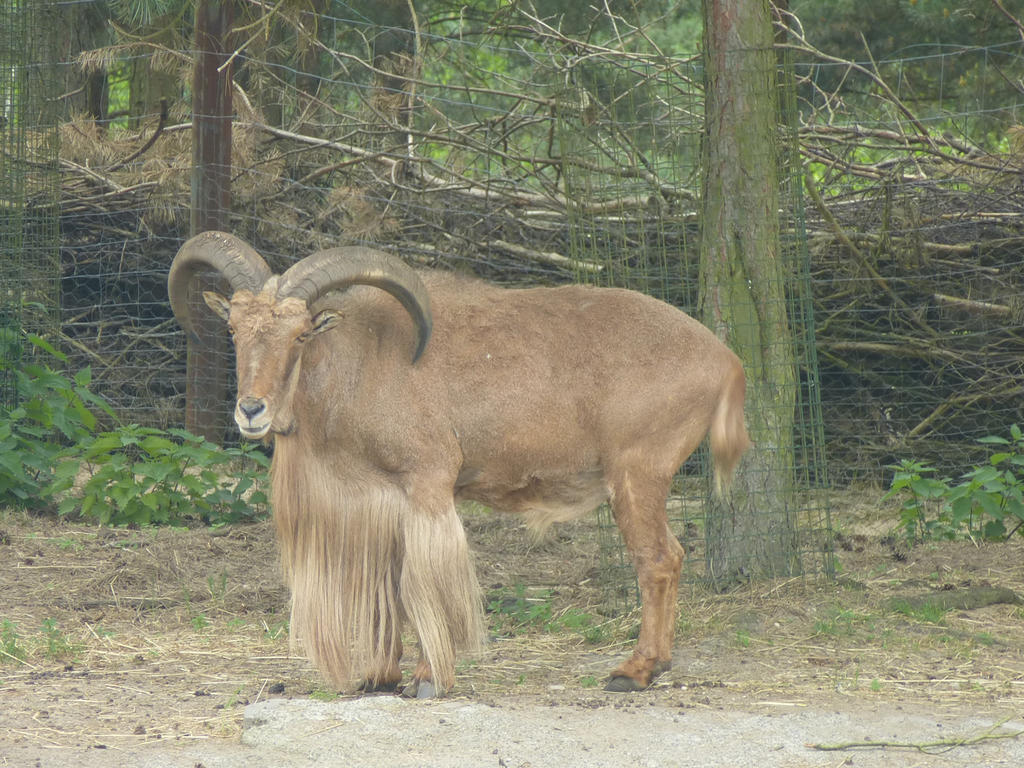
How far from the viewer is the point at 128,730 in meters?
4.95

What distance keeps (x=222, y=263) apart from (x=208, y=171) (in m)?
3.84

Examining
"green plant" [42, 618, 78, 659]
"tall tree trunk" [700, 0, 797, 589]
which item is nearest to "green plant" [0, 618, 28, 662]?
"green plant" [42, 618, 78, 659]

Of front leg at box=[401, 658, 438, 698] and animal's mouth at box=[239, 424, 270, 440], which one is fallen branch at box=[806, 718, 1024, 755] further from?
animal's mouth at box=[239, 424, 270, 440]

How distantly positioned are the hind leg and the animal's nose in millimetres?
1728

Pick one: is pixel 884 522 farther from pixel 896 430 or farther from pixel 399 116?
pixel 399 116

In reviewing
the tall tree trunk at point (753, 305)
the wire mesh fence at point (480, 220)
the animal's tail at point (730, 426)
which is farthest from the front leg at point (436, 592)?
the wire mesh fence at point (480, 220)

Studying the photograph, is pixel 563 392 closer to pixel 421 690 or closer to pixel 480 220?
pixel 421 690

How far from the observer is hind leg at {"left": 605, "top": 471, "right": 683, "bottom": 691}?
19.2ft

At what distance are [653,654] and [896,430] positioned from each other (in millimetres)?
5293

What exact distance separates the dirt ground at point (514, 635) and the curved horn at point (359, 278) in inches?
68.8

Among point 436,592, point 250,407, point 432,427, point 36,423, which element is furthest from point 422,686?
point 36,423

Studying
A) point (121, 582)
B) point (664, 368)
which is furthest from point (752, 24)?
point (121, 582)

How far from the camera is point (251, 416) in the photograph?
520cm

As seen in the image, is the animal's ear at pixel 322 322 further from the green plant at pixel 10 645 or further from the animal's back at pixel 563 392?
the green plant at pixel 10 645
